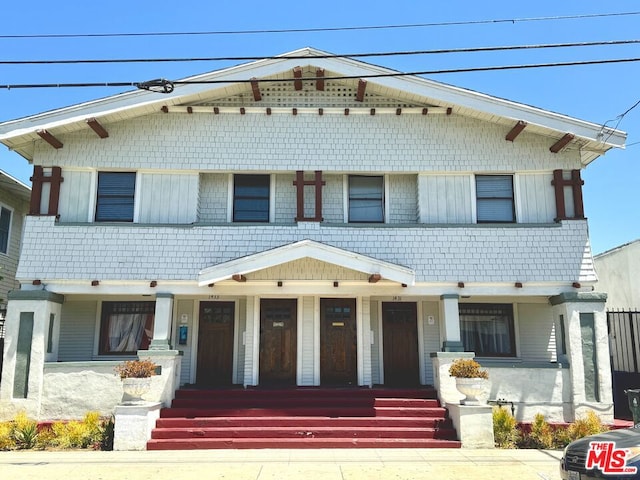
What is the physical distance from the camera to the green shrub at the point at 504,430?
424 inches

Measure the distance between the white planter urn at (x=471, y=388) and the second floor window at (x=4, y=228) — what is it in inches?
568

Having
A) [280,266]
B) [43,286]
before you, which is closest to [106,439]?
[43,286]

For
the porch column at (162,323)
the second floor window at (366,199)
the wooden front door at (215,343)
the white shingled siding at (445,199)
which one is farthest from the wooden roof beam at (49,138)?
the white shingled siding at (445,199)

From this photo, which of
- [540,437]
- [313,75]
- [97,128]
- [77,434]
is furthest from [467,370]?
[97,128]

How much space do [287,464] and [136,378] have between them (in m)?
3.52

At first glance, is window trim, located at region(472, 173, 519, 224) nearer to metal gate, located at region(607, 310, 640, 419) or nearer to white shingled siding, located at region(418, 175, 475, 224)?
white shingled siding, located at region(418, 175, 475, 224)

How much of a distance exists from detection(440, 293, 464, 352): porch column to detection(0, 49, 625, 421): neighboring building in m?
0.03

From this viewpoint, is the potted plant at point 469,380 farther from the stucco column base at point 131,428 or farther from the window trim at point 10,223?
the window trim at point 10,223

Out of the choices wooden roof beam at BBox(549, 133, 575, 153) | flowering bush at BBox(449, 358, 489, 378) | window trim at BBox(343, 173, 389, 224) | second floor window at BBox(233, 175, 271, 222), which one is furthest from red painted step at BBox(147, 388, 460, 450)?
wooden roof beam at BBox(549, 133, 575, 153)

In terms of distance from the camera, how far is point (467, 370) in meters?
10.8

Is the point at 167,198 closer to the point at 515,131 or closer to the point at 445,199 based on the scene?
the point at 445,199

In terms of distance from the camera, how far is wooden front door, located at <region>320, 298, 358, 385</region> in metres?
13.4

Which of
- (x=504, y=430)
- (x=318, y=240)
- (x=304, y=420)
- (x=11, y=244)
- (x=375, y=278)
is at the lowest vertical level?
(x=504, y=430)

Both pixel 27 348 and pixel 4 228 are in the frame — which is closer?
pixel 27 348
